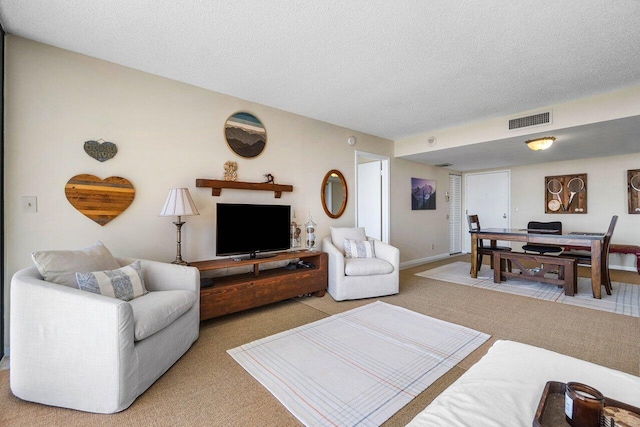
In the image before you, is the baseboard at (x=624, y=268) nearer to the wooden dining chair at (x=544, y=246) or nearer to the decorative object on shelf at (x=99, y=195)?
the wooden dining chair at (x=544, y=246)

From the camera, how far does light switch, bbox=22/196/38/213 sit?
2268mm

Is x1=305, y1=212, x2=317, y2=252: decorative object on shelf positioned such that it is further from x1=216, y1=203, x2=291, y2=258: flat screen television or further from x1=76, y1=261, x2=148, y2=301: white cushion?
x1=76, y1=261, x2=148, y2=301: white cushion

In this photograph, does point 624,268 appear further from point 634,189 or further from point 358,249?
point 358,249

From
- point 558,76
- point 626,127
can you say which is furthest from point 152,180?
point 626,127

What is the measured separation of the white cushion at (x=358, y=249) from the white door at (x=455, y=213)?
373cm

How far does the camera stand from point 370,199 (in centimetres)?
544

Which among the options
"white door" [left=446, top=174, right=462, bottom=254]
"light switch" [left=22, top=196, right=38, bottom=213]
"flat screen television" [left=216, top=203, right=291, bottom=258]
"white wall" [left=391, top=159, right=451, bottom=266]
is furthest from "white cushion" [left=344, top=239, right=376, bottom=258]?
"white door" [left=446, top=174, right=462, bottom=254]

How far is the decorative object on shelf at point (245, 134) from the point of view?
11.0ft

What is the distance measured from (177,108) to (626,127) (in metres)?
5.32

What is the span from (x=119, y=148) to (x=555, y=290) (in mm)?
5567

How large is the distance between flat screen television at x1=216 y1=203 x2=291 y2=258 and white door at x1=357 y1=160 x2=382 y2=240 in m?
2.12

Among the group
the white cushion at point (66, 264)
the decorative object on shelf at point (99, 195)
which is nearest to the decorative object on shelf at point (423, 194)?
the decorative object on shelf at point (99, 195)

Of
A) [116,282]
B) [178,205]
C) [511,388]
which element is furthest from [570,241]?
[116,282]

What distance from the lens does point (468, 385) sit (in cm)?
105
